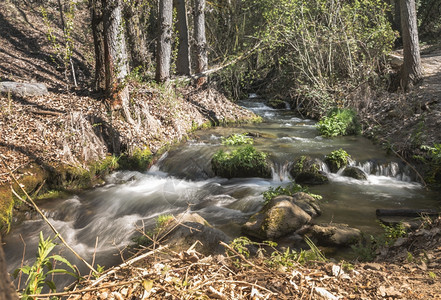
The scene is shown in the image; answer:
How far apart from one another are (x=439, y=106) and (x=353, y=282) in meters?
9.85

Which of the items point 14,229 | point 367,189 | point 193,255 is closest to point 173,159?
point 14,229

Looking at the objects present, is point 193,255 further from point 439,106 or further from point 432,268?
point 439,106

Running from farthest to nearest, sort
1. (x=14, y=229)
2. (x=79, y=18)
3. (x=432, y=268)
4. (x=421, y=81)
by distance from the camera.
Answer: (x=79, y=18)
(x=421, y=81)
(x=14, y=229)
(x=432, y=268)

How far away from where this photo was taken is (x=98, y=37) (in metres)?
9.61

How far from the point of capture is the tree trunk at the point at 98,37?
30.8 feet

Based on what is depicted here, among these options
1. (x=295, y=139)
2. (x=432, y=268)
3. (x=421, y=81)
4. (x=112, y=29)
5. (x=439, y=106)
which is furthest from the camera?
(x=421, y=81)

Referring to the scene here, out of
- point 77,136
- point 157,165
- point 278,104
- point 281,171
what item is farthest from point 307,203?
point 278,104

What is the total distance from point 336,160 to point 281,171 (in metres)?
1.55

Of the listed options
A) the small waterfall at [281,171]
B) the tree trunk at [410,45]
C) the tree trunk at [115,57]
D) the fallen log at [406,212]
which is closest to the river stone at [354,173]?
the small waterfall at [281,171]

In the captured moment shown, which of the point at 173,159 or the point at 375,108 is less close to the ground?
the point at 375,108

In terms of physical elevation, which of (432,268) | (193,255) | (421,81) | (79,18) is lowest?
(432,268)

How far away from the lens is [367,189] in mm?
7820

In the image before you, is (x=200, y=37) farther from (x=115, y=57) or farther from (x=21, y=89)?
(x=21, y=89)

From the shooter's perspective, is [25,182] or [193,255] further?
[25,182]
